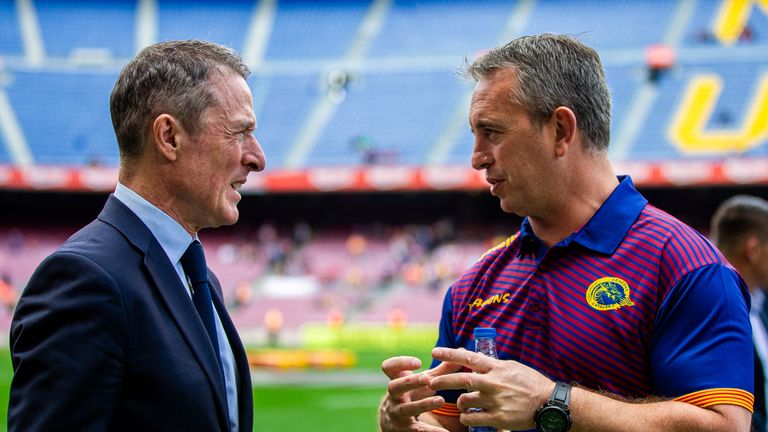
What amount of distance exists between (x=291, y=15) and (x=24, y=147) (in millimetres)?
10957

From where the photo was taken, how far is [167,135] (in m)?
2.37

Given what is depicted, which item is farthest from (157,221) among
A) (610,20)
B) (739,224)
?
(610,20)

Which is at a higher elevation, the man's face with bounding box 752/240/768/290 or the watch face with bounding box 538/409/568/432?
the man's face with bounding box 752/240/768/290

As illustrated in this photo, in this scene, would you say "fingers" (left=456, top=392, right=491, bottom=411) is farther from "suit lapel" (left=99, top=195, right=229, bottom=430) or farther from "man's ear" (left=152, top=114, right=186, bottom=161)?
"man's ear" (left=152, top=114, right=186, bottom=161)

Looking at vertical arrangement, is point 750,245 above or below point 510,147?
above

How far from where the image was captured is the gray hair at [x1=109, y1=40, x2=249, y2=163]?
2348 mm

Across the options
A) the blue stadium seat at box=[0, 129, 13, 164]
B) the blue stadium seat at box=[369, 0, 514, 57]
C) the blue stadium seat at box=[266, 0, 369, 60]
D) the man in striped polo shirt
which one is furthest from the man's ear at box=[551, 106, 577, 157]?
the blue stadium seat at box=[0, 129, 13, 164]

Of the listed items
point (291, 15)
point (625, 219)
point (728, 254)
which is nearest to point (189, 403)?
point (625, 219)

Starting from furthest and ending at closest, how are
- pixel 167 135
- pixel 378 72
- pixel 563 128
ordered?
pixel 378 72, pixel 563 128, pixel 167 135

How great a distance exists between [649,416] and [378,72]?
90.5 ft

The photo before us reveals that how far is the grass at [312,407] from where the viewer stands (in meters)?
10.7

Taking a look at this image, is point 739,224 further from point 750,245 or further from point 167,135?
point 167,135

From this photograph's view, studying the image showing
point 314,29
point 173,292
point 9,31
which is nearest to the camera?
point 173,292

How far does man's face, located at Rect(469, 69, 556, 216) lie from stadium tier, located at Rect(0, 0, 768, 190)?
2270 centimetres
